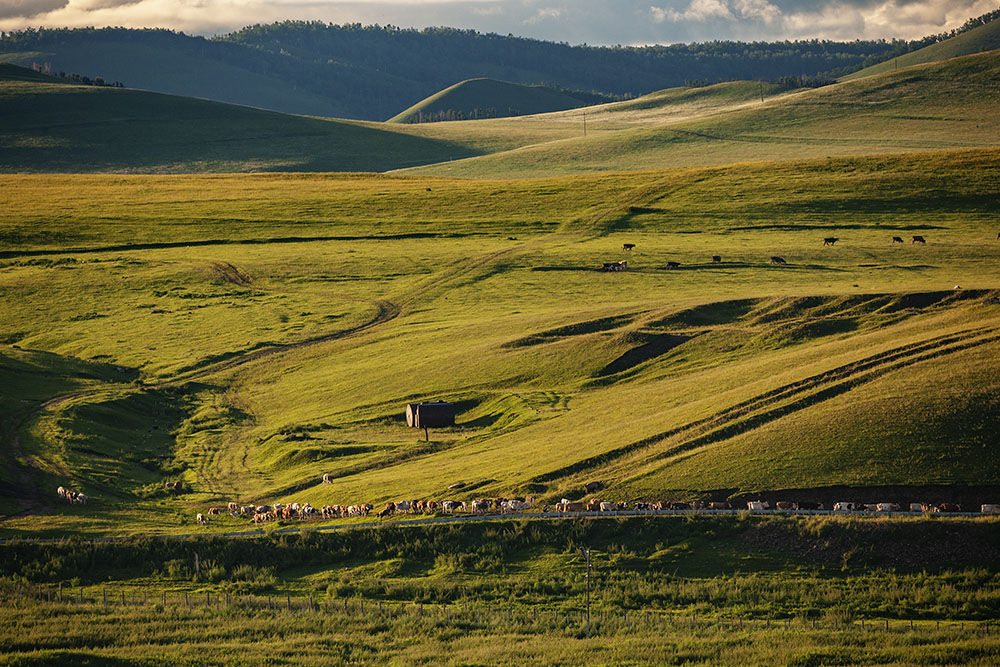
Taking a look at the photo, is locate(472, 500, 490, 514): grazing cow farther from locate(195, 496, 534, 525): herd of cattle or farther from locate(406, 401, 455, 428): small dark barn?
locate(406, 401, 455, 428): small dark barn

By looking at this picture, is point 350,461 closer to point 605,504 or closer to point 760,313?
point 605,504

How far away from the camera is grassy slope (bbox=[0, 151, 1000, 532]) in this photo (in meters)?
55.8

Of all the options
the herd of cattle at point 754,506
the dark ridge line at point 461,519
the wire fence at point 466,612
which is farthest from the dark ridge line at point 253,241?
the wire fence at point 466,612

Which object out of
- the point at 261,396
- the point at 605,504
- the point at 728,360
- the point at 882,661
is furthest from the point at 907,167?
the point at 882,661

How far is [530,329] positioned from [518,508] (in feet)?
112

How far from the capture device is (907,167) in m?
142

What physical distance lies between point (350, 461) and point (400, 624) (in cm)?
2273

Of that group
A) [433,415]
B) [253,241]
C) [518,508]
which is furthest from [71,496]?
[253,241]

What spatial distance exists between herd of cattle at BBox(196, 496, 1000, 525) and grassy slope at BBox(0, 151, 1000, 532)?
1509mm

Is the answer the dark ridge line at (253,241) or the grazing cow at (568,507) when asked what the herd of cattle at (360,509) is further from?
the dark ridge line at (253,241)

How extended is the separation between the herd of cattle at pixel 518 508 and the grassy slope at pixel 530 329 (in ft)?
4.95

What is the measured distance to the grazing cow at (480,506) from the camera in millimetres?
51031

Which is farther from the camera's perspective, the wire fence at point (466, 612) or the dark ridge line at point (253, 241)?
the dark ridge line at point (253, 241)

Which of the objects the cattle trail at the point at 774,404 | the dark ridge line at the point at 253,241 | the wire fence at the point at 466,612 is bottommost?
the wire fence at the point at 466,612
